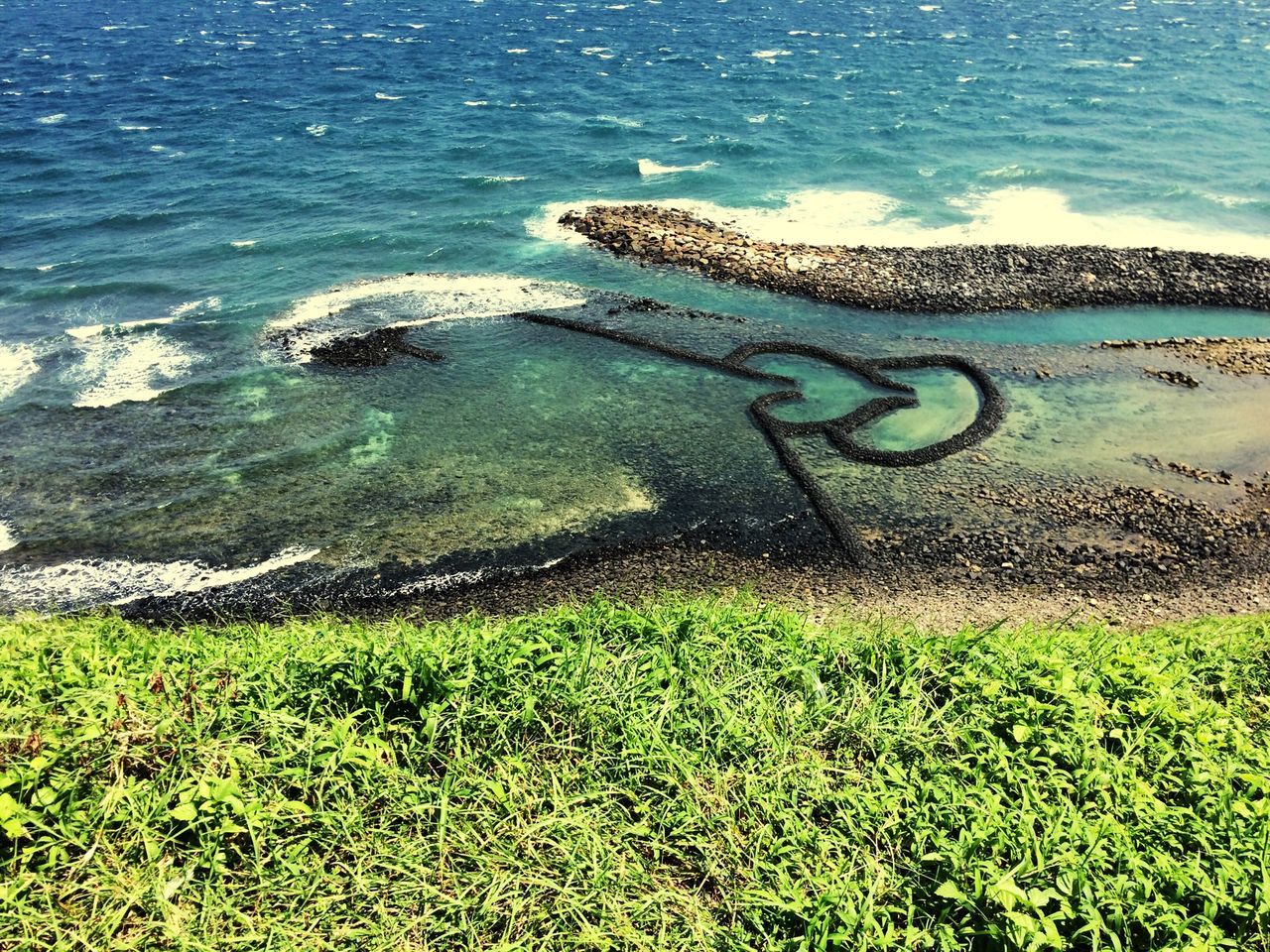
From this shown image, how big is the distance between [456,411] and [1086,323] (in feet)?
66.3

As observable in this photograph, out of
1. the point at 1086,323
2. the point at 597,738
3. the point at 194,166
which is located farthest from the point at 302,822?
the point at 194,166

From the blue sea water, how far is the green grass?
8.71 metres

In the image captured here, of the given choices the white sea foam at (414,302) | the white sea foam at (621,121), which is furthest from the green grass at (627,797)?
the white sea foam at (621,121)

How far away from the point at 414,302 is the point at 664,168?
1704 centimetres

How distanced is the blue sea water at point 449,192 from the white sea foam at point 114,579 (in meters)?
0.33

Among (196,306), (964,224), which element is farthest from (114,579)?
(964,224)

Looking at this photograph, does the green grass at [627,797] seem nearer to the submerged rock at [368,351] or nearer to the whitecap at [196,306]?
the submerged rock at [368,351]

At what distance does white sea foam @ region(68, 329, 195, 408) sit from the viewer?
2338cm

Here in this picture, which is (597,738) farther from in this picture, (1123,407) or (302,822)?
(1123,407)

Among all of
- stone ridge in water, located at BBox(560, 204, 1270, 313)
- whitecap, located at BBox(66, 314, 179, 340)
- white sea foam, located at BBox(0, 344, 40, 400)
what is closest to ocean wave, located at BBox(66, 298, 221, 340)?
whitecap, located at BBox(66, 314, 179, 340)

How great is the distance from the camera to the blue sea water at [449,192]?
2006 cm

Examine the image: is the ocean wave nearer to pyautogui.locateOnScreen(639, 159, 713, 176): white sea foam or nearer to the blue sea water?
the blue sea water

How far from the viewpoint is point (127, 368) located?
81.4 feet

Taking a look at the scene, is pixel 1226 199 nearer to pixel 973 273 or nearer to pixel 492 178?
pixel 973 273
